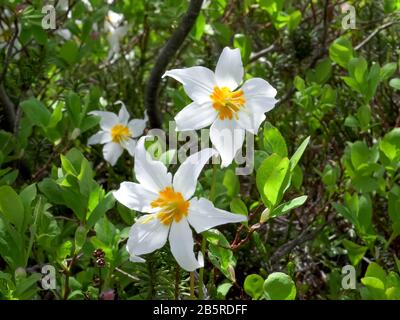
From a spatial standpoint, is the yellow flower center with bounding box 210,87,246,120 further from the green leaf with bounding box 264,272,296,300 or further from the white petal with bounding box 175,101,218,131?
the green leaf with bounding box 264,272,296,300

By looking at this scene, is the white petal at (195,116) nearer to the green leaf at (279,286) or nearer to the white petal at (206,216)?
the white petal at (206,216)

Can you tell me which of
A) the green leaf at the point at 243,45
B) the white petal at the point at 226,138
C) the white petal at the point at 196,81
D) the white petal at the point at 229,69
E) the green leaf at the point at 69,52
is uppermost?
the green leaf at the point at 69,52

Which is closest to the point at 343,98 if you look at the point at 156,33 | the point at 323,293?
the point at 323,293

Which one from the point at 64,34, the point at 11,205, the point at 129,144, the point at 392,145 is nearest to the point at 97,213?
the point at 11,205

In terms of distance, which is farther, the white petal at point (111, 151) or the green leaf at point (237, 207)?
the white petal at point (111, 151)

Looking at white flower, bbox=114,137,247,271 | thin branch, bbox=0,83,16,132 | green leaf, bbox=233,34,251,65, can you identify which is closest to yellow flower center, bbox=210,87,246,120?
white flower, bbox=114,137,247,271

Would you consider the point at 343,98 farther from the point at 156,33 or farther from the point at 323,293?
the point at 156,33

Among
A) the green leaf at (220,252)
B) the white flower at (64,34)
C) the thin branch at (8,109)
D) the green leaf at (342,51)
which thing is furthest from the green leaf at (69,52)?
the green leaf at (220,252)
